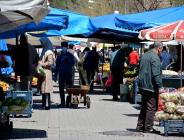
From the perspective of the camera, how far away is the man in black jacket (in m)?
13.4

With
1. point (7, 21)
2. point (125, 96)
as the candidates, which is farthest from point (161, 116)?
point (125, 96)

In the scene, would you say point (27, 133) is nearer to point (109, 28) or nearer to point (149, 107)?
point (149, 107)

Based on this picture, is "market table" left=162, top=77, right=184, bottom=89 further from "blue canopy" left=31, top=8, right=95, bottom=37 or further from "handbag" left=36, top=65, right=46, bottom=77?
"blue canopy" left=31, top=8, right=95, bottom=37

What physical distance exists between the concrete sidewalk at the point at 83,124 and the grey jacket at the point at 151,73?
987 mm

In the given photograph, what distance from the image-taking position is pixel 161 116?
44.6ft

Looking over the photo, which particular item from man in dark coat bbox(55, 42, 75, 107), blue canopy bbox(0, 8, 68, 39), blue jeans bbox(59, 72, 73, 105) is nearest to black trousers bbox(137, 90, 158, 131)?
blue canopy bbox(0, 8, 68, 39)

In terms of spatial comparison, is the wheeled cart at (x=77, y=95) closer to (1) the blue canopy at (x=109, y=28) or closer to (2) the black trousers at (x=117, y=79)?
(2) the black trousers at (x=117, y=79)

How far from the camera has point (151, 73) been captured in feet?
44.1

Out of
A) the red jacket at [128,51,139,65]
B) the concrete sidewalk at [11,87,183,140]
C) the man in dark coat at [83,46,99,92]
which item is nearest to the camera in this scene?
the concrete sidewalk at [11,87,183,140]

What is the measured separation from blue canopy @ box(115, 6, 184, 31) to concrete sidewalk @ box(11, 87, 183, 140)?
8.10ft

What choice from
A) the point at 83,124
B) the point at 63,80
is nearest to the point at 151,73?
the point at 83,124

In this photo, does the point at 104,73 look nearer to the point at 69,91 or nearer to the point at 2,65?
the point at 69,91

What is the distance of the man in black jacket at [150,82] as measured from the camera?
13.4 m

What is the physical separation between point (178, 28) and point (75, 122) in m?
3.27
